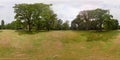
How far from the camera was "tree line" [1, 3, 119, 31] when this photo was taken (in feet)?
272

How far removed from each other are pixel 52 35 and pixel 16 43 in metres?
11.2

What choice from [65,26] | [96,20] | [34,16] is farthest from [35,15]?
[65,26]

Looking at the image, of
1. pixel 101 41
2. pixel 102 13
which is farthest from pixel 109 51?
pixel 102 13

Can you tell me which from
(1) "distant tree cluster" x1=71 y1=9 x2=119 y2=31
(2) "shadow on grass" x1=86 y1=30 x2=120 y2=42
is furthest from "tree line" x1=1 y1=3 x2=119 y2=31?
(2) "shadow on grass" x1=86 y1=30 x2=120 y2=42

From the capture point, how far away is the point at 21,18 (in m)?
83.7

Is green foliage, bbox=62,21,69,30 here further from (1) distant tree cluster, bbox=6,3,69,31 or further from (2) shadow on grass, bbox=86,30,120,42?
(2) shadow on grass, bbox=86,30,120,42

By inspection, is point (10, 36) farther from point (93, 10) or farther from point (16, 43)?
point (93, 10)

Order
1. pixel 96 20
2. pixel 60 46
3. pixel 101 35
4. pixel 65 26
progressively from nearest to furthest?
pixel 60 46
pixel 101 35
pixel 96 20
pixel 65 26

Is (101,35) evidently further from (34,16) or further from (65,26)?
(65,26)

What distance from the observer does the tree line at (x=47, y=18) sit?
82.9m

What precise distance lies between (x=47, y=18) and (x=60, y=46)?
64.8 feet

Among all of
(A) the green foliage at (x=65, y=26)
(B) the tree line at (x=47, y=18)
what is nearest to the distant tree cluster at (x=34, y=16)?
(B) the tree line at (x=47, y=18)

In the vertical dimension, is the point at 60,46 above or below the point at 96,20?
below

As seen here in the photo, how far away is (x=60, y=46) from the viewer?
66.2m
